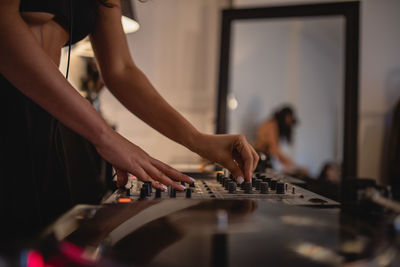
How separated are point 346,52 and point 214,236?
7.64 ft

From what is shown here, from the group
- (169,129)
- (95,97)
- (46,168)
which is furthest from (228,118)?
(46,168)

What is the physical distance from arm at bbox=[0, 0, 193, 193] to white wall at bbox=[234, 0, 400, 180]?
89.5 inches

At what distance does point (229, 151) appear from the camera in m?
0.76

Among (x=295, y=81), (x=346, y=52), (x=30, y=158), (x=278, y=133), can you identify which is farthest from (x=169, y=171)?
(x=346, y=52)

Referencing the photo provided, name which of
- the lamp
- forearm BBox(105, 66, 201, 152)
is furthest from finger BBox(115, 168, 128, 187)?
the lamp

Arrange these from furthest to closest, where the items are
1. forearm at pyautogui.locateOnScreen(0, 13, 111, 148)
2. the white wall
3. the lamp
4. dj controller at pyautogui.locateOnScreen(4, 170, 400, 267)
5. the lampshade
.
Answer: the white wall < the lampshade < the lamp < forearm at pyautogui.locateOnScreen(0, 13, 111, 148) < dj controller at pyautogui.locateOnScreen(4, 170, 400, 267)

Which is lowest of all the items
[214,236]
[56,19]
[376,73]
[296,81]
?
[214,236]

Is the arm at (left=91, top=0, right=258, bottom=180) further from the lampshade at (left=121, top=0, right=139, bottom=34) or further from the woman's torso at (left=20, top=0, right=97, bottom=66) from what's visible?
the lampshade at (left=121, top=0, right=139, bottom=34)

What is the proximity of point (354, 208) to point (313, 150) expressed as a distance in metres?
1.99

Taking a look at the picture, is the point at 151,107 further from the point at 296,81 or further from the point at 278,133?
the point at 296,81

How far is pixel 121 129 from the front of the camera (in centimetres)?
236

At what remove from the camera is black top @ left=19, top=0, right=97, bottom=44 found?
637 mm

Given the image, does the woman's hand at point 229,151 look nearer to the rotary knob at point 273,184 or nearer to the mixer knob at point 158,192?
the rotary knob at point 273,184

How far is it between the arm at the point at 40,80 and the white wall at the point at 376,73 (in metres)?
2.27
